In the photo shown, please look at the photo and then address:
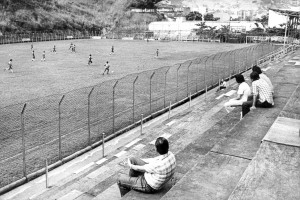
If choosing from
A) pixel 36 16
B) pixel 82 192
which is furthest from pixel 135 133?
pixel 36 16

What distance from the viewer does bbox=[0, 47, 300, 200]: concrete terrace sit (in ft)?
22.3

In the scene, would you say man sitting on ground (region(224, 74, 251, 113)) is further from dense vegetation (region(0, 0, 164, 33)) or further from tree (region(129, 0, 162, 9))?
tree (region(129, 0, 162, 9))

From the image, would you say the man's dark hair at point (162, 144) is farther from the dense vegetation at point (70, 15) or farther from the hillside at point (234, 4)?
the hillside at point (234, 4)

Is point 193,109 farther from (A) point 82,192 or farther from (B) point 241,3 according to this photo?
(B) point 241,3

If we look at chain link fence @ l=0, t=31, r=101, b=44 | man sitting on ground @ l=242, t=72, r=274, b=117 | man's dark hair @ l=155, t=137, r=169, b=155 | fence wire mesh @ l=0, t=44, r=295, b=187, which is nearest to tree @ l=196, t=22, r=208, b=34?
chain link fence @ l=0, t=31, r=101, b=44

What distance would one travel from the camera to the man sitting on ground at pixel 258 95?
39.8ft

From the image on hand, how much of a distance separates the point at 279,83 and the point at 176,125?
6.32 meters

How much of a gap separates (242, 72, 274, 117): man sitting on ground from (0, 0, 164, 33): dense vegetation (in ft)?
301

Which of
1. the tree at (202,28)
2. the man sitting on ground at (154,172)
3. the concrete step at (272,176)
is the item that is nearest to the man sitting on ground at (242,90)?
the concrete step at (272,176)

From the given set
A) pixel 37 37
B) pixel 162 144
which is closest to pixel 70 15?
pixel 37 37

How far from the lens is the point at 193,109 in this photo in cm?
2048

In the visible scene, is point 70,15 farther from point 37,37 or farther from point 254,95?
point 254,95

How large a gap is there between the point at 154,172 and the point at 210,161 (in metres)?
1.57

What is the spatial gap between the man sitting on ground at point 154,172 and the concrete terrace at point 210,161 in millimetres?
227
